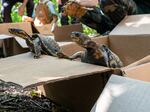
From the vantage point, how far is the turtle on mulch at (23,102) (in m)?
1.20

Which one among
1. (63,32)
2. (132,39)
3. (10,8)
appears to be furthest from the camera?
(10,8)

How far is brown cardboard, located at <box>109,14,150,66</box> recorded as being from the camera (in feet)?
4.63

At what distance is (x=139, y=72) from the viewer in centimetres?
99

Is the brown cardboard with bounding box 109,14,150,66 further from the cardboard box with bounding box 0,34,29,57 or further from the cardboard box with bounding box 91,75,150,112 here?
the cardboard box with bounding box 91,75,150,112

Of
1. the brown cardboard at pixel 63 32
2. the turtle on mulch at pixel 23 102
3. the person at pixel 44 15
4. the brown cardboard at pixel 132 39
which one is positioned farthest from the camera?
the person at pixel 44 15

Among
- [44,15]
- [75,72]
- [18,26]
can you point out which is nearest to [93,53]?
[75,72]

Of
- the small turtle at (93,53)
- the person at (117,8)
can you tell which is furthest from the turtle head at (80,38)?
the person at (117,8)

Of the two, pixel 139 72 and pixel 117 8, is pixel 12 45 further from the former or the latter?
pixel 139 72

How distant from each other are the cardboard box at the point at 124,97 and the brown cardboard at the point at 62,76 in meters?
0.10

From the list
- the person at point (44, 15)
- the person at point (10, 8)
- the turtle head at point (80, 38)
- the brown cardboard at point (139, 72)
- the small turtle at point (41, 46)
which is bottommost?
the person at point (10, 8)

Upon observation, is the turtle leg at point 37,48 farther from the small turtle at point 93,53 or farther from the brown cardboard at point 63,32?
the brown cardboard at point 63,32

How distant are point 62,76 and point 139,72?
0.22m

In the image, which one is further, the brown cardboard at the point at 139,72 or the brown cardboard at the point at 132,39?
the brown cardboard at the point at 132,39

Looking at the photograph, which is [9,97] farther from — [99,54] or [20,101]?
[99,54]
